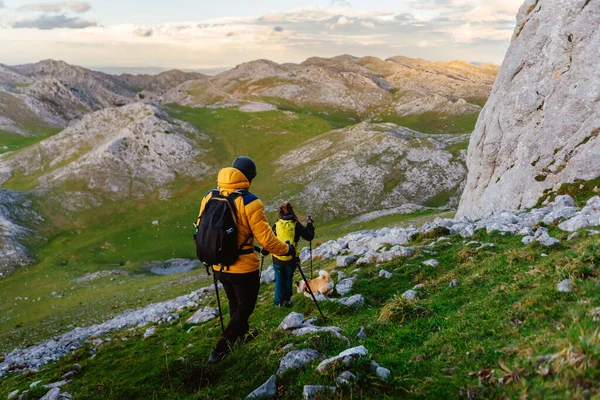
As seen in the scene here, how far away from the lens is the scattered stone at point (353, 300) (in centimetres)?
1372

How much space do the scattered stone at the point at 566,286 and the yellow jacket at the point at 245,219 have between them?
7089mm

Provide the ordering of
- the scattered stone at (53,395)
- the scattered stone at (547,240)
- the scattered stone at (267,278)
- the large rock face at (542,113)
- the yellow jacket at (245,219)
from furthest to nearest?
the large rock face at (542,113), the scattered stone at (267,278), the scattered stone at (547,240), the scattered stone at (53,395), the yellow jacket at (245,219)

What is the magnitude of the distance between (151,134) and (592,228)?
4343 inches

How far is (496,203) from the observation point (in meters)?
27.6

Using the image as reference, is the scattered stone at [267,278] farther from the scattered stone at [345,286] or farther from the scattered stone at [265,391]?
the scattered stone at [265,391]

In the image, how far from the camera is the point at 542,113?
27625mm

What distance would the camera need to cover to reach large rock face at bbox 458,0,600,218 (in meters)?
24.2

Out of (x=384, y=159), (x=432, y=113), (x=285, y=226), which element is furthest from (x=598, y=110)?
(x=432, y=113)

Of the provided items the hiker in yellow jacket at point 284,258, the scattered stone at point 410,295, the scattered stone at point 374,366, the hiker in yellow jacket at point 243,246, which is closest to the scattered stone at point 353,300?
the scattered stone at point 410,295

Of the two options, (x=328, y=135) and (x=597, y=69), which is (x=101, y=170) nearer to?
(x=328, y=135)

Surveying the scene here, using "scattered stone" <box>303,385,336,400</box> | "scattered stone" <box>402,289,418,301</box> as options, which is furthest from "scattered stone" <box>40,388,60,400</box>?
"scattered stone" <box>402,289,418,301</box>

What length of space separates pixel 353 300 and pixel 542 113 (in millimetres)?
23056

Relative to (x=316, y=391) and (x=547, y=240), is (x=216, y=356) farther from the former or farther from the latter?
(x=547, y=240)

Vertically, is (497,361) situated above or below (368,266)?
above
